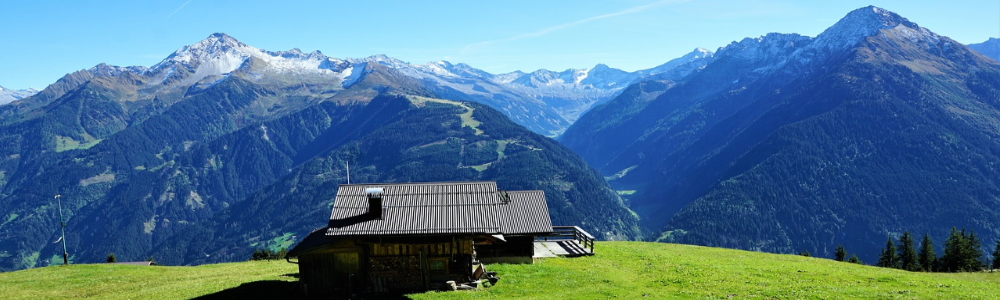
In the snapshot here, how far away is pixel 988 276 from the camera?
46.3 m

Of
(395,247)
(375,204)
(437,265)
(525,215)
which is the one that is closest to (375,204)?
(375,204)

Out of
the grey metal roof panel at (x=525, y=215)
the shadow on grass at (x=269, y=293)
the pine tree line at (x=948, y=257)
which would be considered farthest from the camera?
the pine tree line at (x=948, y=257)

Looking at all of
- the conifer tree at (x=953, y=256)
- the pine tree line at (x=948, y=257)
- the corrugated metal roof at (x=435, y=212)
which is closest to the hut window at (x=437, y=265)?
the corrugated metal roof at (x=435, y=212)

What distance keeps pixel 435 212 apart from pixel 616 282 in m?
13.2

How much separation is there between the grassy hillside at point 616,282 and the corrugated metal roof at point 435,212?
384cm

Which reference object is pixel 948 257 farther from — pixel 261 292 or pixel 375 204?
pixel 261 292

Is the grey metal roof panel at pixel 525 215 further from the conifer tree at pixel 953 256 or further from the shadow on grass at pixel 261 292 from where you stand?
the conifer tree at pixel 953 256

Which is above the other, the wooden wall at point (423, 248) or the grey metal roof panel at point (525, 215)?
the grey metal roof panel at point (525, 215)

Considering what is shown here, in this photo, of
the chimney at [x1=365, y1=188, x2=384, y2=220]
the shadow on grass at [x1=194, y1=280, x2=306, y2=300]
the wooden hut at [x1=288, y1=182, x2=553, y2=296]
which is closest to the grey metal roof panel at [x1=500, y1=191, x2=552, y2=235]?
the wooden hut at [x1=288, y1=182, x2=553, y2=296]

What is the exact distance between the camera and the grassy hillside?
35.6 meters

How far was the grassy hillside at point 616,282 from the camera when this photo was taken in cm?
3562

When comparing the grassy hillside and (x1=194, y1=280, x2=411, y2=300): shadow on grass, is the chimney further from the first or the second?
the grassy hillside

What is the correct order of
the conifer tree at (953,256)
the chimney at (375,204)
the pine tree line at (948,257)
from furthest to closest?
the conifer tree at (953,256) → the pine tree line at (948,257) → the chimney at (375,204)

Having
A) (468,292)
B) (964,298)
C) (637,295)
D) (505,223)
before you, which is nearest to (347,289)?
(468,292)
